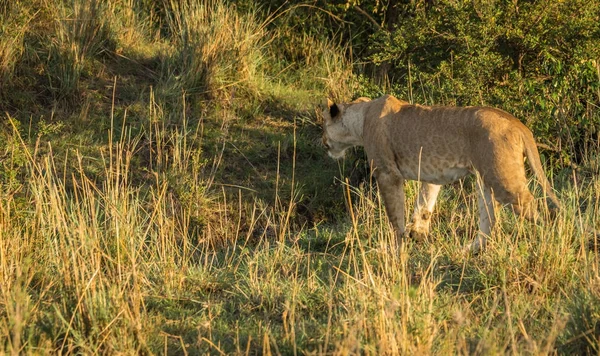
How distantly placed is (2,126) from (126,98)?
1303 mm

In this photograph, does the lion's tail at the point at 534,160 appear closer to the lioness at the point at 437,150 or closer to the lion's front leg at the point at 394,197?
the lioness at the point at 437,150

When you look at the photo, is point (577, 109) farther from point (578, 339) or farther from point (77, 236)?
point (77, 236)

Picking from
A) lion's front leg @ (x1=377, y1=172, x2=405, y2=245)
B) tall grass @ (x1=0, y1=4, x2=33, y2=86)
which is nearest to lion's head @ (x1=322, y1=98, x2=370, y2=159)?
lion's front leg @ (x1=377, y1=172, x2=405, y2=245)

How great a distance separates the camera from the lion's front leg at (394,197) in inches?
271

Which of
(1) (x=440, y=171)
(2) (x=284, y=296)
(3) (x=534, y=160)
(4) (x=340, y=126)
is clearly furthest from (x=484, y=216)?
(2) (x=284, y=296)

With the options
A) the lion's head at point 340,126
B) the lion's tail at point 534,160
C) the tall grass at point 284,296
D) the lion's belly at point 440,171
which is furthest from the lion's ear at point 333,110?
the lion's tail at point 534,160

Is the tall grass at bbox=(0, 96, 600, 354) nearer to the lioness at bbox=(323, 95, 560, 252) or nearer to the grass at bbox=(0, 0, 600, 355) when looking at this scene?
the grass at bbox=(0, 0, 600, 355)

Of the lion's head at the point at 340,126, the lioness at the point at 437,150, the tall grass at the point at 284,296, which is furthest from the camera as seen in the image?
the lion's head at the point at 340,126

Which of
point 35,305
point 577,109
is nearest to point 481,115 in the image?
point 577,109

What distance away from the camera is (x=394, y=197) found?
272 inches

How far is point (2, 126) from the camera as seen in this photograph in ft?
28.9

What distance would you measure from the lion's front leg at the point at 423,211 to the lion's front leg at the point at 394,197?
108 millimetres

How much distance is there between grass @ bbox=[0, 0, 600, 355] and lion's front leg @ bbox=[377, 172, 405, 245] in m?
0.15

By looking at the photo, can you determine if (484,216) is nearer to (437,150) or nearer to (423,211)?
(437,150)
